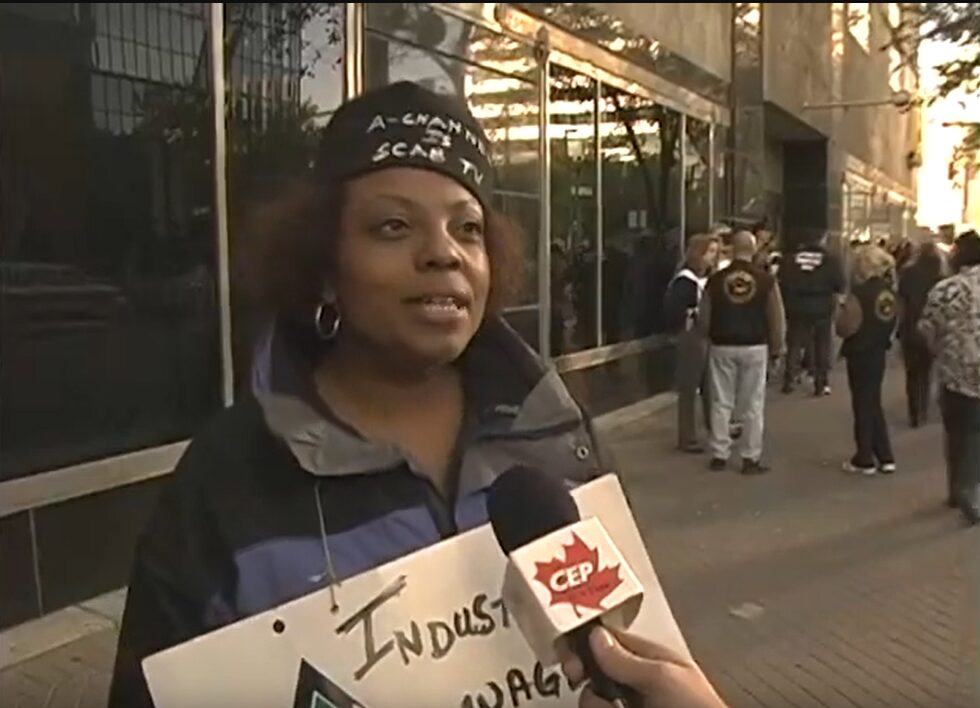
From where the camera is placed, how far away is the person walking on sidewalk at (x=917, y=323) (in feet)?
14.1

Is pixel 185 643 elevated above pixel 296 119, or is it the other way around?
pixel 296 119

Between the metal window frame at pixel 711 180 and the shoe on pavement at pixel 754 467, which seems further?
the metal window frame at pixel 711 180

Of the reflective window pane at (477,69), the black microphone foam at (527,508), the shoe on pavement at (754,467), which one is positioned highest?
the reflective window pane at (477,69)

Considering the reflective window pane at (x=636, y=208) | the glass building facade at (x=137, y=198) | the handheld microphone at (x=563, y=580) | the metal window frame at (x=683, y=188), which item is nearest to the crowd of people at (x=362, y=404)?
the handheld microphone at (x=563, y=580)

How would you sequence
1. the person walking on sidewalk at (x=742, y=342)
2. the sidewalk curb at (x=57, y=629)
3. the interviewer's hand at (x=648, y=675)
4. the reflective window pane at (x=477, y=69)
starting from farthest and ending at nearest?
1. the reflective window pane at (x=477, y=69)
2. the person walking on sidewalk at (x=742, y=342)
3. the sidewalk curb at (x=57, y=629)
4. the interviewer's hand at (x=648, y=675)

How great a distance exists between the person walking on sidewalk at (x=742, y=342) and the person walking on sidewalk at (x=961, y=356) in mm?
1638

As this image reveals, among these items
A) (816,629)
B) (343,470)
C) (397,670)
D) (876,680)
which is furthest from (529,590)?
(816,629)

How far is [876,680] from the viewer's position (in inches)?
174

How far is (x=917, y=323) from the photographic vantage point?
192 inches

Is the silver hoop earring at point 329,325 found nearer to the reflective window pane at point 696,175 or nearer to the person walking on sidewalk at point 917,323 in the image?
the person walking on sidewalk at point 917,323

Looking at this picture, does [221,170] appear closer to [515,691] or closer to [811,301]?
[811,301]

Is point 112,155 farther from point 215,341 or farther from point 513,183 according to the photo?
point 513,183

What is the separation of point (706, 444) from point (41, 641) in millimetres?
4245

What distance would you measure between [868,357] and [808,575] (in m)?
1.59
